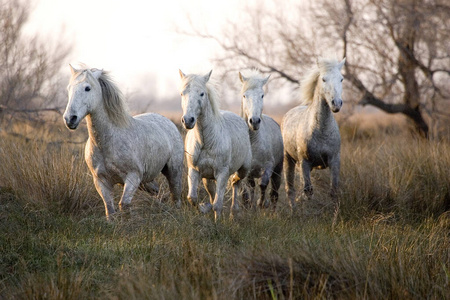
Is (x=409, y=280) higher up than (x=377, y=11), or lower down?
lower down

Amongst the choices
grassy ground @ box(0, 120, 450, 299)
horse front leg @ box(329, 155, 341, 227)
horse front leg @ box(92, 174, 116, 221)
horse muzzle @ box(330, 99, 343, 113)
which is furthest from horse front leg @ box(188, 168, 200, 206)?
horse muzzle @ box(330, 99, 343, 113)

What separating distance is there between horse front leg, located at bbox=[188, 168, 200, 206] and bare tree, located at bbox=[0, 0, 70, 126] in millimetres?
6320

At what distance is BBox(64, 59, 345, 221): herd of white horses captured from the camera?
6082 mm

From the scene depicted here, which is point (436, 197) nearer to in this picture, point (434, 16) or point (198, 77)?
point (198, 77)

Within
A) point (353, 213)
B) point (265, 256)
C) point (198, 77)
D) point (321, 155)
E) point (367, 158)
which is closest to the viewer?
point (265, 256)

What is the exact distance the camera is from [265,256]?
4066mm

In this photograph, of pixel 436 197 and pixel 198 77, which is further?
pixel 436 197

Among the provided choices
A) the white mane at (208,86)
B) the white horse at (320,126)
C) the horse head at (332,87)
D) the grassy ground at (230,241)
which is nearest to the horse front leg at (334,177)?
the white horse at (320,126)

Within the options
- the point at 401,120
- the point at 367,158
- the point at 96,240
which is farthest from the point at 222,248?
the point at 401,120

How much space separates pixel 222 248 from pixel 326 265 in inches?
59.3

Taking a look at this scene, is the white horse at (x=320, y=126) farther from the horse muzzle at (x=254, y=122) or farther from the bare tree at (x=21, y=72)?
the bare tree at (x=21, y=72)

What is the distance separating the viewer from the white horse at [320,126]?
757cm

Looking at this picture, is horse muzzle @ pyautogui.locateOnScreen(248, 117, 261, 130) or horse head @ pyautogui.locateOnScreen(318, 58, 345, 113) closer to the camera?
horse muzzle @ pyautogui.locateOnScreen(248, 117, 261, 130)

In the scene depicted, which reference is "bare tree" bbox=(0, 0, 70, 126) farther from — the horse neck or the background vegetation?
the horse neck
